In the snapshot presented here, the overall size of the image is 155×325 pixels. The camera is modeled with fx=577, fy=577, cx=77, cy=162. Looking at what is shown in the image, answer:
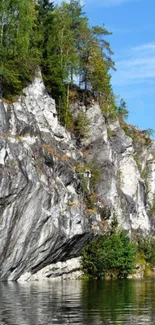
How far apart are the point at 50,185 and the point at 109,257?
1625 cm

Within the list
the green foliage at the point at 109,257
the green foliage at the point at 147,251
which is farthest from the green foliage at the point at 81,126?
the green foliage at the point at 147,251

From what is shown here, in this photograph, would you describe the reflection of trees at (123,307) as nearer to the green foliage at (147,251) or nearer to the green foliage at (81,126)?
the green foliage at (81,126)

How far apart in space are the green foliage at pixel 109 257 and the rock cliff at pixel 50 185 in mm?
1749

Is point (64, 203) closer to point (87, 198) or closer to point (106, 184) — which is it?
point (87, 198)

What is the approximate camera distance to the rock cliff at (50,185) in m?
52.7

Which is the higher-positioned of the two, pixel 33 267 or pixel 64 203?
pixel 64 203

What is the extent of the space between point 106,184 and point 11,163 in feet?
103

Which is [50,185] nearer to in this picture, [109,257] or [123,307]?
[109,257]

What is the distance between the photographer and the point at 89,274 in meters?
69.9

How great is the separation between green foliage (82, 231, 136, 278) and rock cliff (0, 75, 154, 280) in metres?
1.75

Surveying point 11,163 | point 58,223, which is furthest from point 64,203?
point 11,163

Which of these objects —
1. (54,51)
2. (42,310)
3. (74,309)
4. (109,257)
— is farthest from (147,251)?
(42,310)

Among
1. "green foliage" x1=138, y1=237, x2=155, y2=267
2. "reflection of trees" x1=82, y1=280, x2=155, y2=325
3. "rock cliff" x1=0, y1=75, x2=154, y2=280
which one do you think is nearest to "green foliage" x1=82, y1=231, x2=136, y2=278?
"rock cliff" x1=0, y1=75, x2=154, y2=280

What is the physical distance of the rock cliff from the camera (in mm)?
52719
